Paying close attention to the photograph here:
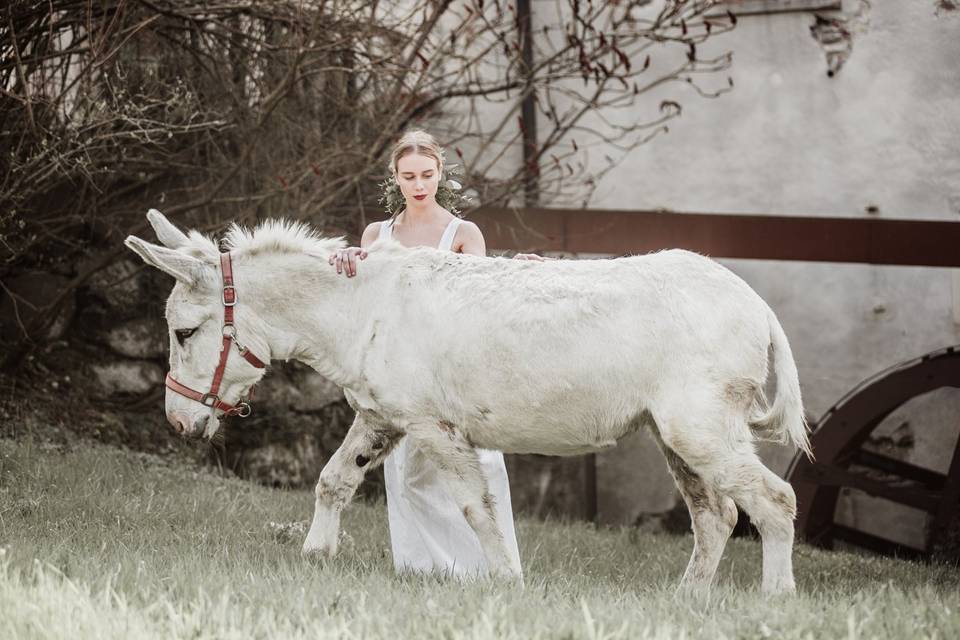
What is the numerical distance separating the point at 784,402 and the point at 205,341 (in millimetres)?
2543

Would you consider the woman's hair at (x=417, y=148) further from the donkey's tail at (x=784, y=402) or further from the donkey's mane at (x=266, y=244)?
the donkey's tail at (x=784, y=402)

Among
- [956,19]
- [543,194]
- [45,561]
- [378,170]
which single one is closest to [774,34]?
[956,19]

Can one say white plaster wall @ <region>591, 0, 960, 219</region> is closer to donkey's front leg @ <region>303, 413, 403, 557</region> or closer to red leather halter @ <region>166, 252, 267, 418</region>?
donkey's front leg @ <region>303, 413, 403, 557</region>

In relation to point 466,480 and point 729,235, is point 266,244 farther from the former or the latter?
point 729,235

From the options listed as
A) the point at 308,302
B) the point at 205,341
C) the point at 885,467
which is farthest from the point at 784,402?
the point at 885,467

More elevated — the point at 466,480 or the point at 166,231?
the point at 166,231

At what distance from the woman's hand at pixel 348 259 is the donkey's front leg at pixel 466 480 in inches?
30.3

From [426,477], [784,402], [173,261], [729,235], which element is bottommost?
[426,477]

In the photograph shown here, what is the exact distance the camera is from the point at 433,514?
5559 mm

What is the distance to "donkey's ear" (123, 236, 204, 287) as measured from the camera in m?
4.79

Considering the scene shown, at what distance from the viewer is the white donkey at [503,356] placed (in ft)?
15.1

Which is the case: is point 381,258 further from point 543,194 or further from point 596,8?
point 596,8

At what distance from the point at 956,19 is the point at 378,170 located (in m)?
5.15

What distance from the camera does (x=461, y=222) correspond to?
5.63 meters
